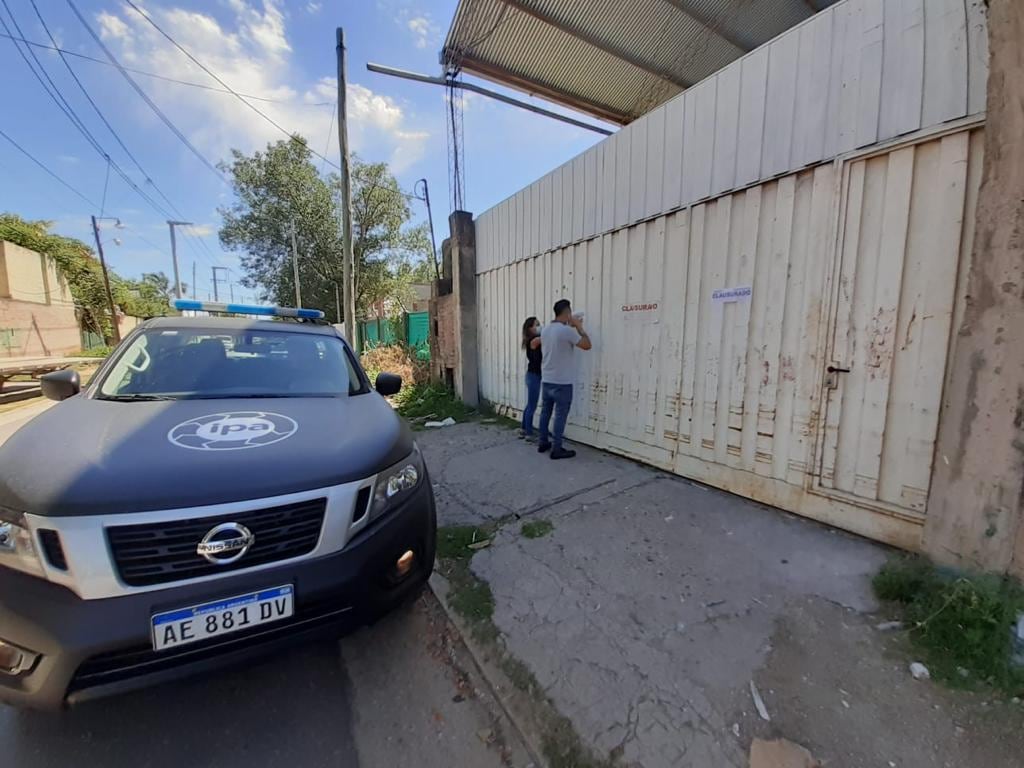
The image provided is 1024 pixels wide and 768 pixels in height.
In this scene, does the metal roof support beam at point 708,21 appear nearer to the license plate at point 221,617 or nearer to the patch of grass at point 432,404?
the patch of grass at point 432,404

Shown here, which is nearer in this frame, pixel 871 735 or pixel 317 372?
pixel 871 735

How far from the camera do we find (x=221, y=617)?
1.51 m

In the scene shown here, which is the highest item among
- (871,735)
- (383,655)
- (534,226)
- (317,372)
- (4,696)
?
(534,226)

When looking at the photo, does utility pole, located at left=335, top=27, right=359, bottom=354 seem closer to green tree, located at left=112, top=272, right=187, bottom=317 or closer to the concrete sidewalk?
the concrete sidewalk

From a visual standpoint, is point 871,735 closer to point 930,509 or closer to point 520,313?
point 930,509

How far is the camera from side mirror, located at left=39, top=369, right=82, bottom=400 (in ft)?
8.23

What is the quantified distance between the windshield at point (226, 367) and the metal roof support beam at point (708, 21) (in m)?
6.70

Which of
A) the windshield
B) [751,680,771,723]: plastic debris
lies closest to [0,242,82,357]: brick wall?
the windshield

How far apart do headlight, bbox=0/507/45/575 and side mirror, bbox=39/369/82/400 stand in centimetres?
140

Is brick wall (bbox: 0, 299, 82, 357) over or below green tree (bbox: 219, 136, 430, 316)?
below

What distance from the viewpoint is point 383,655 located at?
6.95 ft

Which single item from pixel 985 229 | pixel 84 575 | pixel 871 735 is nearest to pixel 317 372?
pixel 84 575

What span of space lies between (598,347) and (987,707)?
12.2 feet

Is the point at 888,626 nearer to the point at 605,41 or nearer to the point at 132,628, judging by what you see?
the point at 132,628
